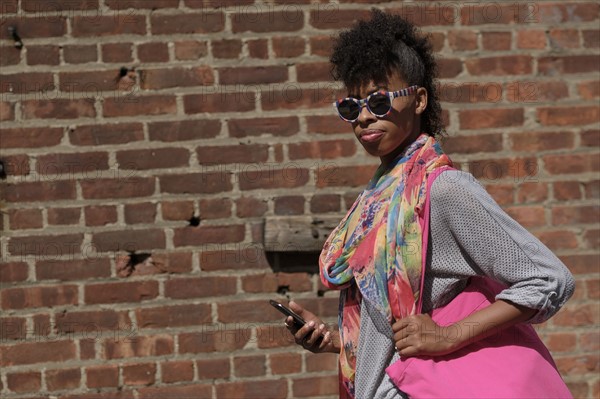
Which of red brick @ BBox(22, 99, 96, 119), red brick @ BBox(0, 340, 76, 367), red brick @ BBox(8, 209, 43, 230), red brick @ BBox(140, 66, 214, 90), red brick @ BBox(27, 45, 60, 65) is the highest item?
red brick @ BBox(27, 45, 60, 65)

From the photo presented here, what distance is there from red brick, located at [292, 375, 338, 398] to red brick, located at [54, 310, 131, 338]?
73cm

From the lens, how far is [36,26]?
3057mm

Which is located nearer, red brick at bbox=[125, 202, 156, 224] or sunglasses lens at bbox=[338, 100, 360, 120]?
sunglasses lens at bbox=[338, 100, 360, 120]

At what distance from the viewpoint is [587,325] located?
10.7 ft

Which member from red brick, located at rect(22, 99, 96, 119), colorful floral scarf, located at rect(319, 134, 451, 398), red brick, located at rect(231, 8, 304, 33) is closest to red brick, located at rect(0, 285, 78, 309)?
red brick, located at rect(22, 99, 96, 119)

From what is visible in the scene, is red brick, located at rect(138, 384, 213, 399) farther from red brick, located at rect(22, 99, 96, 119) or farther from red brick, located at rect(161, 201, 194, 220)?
red brick, located at rect(22, 99, 96, 119)

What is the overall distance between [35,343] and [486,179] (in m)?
1.90

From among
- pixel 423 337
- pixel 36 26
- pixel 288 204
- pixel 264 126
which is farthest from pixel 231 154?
pixel 423 337

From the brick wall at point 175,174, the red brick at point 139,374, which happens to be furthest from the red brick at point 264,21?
the red brick at point 139,374

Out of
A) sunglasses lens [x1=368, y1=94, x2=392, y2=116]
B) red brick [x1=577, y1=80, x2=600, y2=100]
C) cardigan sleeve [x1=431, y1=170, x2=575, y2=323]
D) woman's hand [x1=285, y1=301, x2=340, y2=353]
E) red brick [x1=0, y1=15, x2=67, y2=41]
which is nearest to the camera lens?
cardigan sleeve [x1=431, y1=170, x2=575, y2=323]

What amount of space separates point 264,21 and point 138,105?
596 mm

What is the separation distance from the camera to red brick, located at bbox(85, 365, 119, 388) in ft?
10.2

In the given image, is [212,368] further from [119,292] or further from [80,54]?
[80,54]

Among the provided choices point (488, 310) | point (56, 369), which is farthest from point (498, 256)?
point (56, 369)
